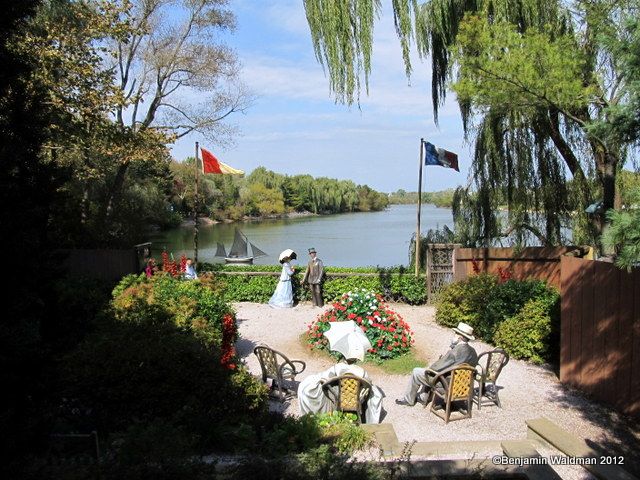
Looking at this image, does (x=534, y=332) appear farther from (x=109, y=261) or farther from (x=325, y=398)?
(x=109, y=261)

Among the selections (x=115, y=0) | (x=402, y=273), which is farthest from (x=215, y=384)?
(x=115, y=0)

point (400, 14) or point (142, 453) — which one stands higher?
point (400, 14)

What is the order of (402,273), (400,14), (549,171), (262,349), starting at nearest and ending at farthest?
1. (262,349)
2. (400,14)
3. (549,171)
4. (402,273)

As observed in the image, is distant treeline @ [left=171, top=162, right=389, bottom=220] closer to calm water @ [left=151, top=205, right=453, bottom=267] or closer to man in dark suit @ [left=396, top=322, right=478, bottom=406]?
calm water @ [left=151, top=205, right=453, bottom=267]

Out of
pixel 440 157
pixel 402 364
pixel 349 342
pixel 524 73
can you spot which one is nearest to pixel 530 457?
pixel 349 342

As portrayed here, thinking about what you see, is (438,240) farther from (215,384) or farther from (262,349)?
(215,384)

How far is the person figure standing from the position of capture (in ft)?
45.6

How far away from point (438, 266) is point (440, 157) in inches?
126

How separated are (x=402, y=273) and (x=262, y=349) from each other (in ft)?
26.0

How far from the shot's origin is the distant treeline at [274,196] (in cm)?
6638

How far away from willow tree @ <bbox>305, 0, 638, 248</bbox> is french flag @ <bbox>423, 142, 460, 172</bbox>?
3.35ft

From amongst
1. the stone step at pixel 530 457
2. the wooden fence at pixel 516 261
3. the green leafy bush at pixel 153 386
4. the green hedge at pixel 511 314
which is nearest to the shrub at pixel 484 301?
the green hedge at pixel 511 314

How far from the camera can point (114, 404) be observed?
5.44 metres

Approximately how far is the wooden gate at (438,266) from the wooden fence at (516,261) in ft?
0.94
